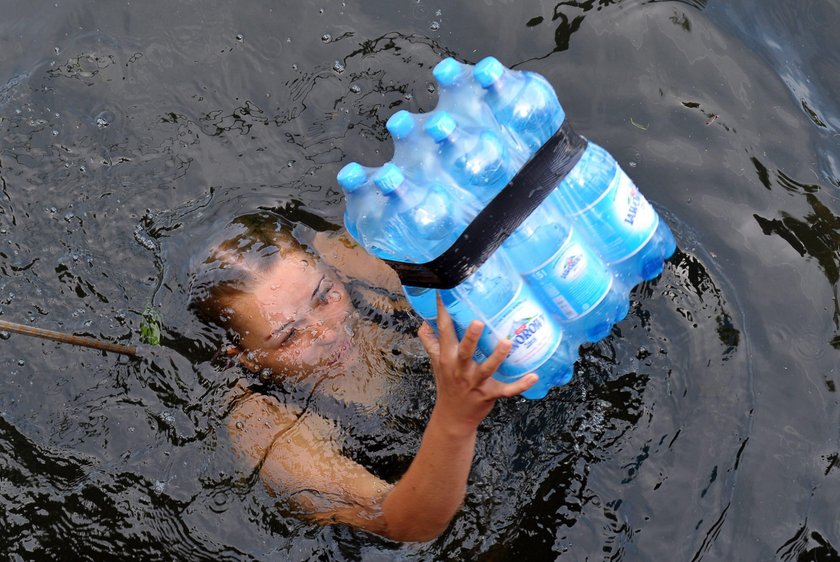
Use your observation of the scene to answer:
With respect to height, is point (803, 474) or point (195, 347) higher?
point (195, 347)

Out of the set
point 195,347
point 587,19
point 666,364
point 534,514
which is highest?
point 587,19

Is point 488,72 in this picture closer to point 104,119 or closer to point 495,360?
point 495,360

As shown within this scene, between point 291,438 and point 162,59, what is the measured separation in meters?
2.53

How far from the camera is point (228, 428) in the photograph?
4.17 metres

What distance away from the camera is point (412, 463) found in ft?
10.7

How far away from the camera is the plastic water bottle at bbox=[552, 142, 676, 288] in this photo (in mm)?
3182

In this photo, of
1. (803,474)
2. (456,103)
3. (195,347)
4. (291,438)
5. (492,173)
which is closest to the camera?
(492,173)

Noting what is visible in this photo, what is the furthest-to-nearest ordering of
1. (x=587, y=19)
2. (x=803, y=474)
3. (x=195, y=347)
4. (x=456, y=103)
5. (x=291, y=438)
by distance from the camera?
(x=587, y=19)
(x=195, y=347)
(x=291, y=438)
(x=803, y=474)
(x=456, y=103)

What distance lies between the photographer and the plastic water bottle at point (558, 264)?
307 centimetres

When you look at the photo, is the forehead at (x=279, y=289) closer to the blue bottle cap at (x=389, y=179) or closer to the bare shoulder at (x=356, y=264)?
the bare shoulder at (x=356, y=264)

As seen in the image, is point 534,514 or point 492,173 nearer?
point 492,173

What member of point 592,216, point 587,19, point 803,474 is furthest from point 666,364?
point 587,19

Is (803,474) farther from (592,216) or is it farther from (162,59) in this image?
(162,59)

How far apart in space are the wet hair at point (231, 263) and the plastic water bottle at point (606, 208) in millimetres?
1517
